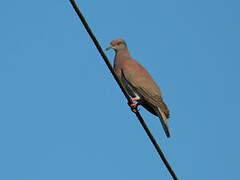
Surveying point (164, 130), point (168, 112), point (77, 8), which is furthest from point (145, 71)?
point (77, 8)

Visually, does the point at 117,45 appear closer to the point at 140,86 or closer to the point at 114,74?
the point at 140,86

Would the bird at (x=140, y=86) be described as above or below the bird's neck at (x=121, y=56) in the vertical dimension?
below

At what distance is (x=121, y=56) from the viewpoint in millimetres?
11586

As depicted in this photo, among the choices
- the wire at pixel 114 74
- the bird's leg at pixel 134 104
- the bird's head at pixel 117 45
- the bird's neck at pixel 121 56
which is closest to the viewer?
the wire at pixel 114 74

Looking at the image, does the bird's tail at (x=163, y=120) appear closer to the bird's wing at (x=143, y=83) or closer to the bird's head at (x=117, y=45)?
the bird's wing at (x=143, y=83)

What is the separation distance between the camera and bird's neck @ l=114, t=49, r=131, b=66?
11453 millimetres

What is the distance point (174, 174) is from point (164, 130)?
7.87 ft

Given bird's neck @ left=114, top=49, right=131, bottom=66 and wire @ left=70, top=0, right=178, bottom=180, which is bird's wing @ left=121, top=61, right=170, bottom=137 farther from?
wire @ left=70, top=0, right=178, bottom=180

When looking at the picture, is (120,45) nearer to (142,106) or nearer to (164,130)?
(142,106)

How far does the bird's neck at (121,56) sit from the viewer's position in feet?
37.6

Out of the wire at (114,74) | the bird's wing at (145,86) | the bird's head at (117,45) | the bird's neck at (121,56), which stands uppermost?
the bird's head at (117,45)

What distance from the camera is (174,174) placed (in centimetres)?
703

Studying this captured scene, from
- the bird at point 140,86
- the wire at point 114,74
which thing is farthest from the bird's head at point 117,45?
the wire at point 114,74

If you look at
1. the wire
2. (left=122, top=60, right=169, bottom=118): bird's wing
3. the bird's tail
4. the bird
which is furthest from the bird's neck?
Answer: the wire
